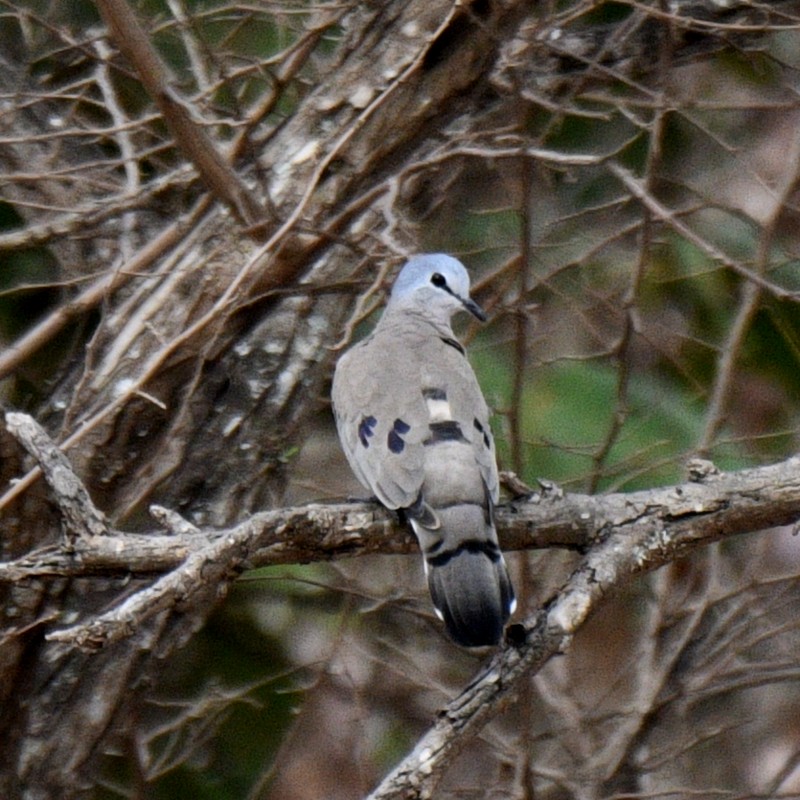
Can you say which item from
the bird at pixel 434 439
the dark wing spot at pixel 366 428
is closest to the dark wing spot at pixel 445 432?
the bird at pixel 434 439

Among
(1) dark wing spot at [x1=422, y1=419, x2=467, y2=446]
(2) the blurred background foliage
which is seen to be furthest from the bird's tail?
(2) the blurred background foliage

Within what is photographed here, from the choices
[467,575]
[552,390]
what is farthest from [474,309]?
[552,390]

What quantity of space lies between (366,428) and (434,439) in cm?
25

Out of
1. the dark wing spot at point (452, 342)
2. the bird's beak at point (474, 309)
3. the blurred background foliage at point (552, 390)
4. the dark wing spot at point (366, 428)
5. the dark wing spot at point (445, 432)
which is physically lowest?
the blurred background foliage at point (552, 390)

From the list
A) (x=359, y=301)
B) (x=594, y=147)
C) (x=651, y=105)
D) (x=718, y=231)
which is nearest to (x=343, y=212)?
(x=359, y=301)

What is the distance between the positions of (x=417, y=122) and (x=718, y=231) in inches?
95.9

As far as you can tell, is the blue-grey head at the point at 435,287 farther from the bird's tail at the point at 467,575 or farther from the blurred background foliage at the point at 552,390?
the bird's tail at the point at 467,575

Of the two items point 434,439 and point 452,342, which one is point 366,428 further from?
point 452,342

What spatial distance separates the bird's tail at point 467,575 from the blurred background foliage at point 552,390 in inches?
34.5

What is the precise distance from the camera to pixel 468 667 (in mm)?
6379

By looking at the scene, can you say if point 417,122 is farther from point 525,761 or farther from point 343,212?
point 525,761

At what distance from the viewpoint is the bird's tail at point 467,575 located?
131 inches

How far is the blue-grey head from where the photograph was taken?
14.8 ft

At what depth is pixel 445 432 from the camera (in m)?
3.80
